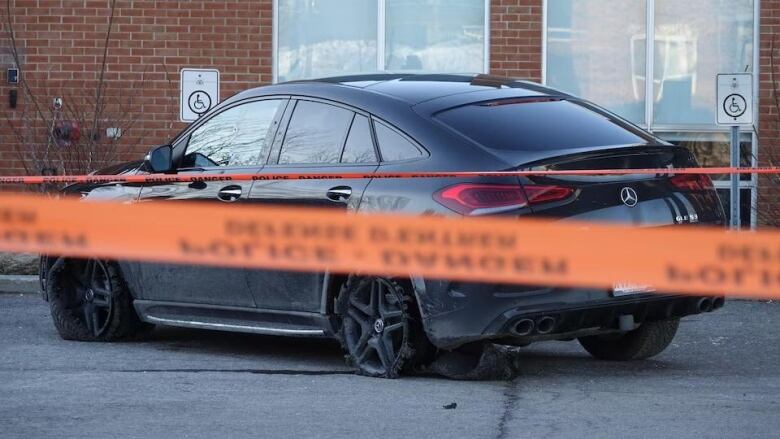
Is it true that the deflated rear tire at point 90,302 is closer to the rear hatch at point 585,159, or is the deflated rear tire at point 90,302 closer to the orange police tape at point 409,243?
the orange police tape at point 409,243

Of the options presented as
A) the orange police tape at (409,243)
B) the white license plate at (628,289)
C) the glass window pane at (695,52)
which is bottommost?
the white license plate at (628,289)

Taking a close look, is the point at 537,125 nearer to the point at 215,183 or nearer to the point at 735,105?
the point at 215,183

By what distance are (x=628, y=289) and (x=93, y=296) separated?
3.50 meters

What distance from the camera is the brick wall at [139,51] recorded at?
1603cm

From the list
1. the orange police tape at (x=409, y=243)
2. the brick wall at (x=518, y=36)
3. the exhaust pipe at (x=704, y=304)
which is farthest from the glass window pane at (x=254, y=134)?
the brick wall at (x=518, y=36)

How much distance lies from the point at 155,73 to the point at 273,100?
7.57m

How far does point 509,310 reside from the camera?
288 inches

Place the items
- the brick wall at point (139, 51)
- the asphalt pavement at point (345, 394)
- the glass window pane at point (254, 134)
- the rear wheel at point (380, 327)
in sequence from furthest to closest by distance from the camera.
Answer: the brick wall at point (139, 51) < the glass window pane at point (254, 134) < the rear wheel at point (380, 327) < the asphalt pavement at point (345, 394)

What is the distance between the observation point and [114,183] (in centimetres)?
933

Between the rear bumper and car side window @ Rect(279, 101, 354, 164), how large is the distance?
1128 mm

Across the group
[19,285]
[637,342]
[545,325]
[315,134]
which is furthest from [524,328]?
[19,285]

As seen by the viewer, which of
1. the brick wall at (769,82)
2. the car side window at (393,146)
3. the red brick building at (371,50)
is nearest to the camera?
the car side window at (393,146)

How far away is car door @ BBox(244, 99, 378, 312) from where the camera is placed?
8.02 m

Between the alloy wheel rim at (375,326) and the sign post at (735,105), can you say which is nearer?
the alloy wheel rim at (375,326)
